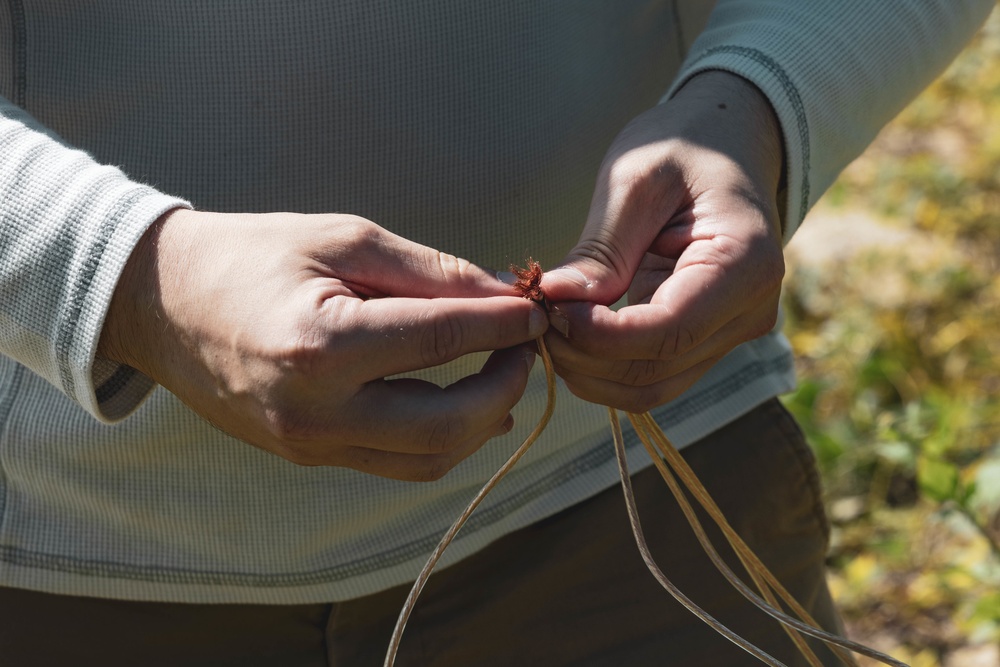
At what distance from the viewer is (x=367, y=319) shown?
0.72 m

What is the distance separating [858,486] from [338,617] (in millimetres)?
1313

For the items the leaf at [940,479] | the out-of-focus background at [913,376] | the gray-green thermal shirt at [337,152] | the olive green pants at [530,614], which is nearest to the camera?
the gray-green thermal shirt at [337,152]

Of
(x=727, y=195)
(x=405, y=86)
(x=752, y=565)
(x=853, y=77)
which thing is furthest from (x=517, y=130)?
(x=752, y=565)

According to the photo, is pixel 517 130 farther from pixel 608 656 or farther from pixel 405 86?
pixel 608 656

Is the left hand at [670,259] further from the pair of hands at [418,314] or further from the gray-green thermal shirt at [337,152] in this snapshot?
the gray-green thermal shirt at [337,152]

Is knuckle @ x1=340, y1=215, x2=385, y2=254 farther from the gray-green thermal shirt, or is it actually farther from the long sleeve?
the long sleeve

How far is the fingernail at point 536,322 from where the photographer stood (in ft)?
2.57

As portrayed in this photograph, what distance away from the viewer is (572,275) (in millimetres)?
801

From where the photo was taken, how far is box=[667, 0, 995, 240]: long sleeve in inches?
38.4

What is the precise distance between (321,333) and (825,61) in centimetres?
59

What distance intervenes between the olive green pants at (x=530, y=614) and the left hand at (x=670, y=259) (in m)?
0.30

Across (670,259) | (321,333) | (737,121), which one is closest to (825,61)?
(737,121)

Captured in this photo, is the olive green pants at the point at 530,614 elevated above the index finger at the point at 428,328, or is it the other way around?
the index finger at the point at 428,328

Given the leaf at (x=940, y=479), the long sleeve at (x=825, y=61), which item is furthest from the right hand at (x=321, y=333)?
the leaf at (x=940, y=479)
